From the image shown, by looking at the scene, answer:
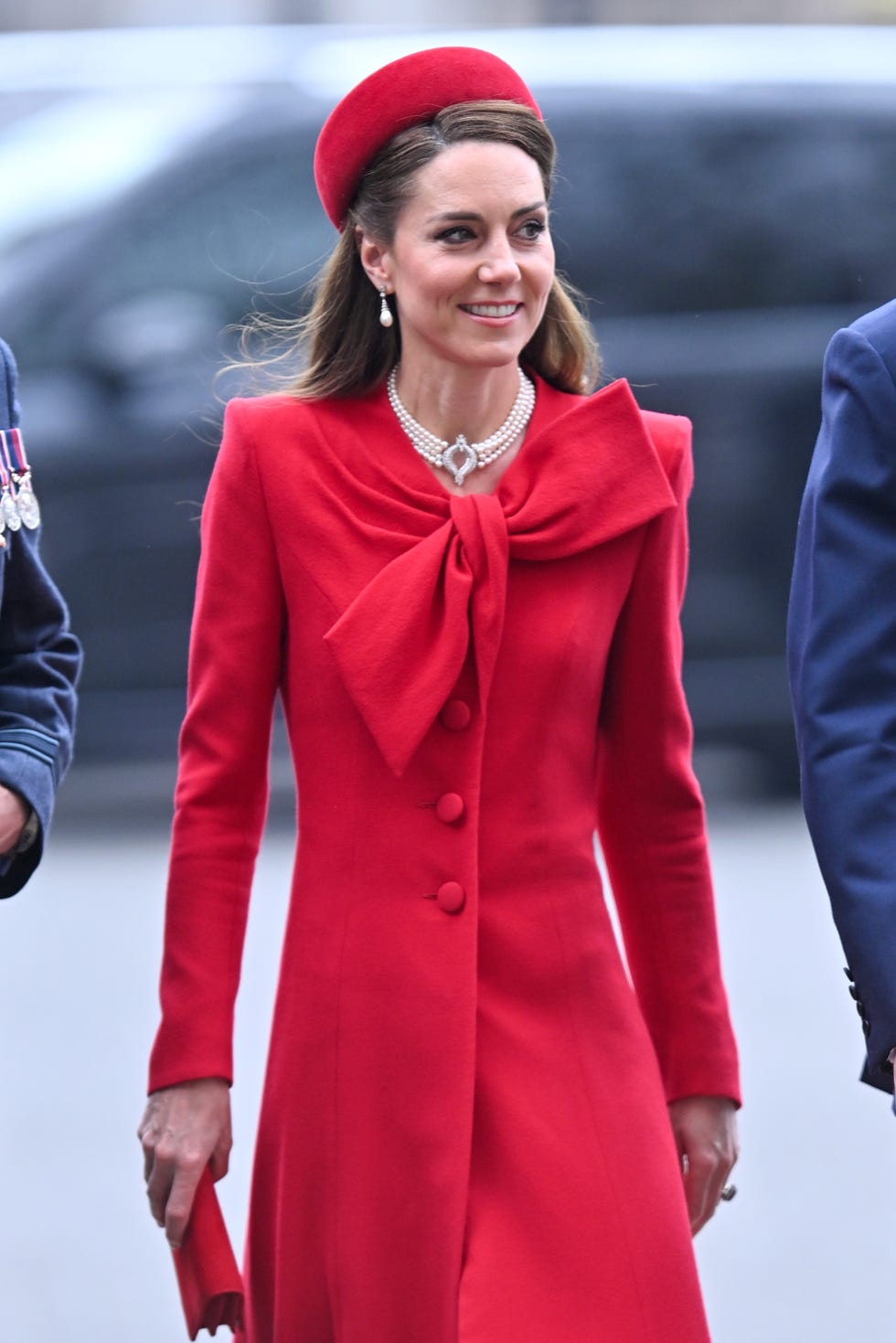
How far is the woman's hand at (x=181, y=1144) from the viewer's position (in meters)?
2.27

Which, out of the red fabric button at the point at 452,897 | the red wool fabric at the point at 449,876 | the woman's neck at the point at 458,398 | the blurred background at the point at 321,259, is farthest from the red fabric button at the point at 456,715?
the blurred background at the point at 321,259

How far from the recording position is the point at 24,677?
2416 mm

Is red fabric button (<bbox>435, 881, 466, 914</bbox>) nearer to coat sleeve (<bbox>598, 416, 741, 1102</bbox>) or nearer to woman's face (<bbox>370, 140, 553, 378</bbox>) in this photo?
coat sleeve (<bbox>598, 416, 741, 1102</bbox>)

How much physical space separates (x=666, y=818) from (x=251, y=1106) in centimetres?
227

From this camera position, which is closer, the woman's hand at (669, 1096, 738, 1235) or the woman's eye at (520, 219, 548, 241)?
the woman's eye at (520, 219, 548, 241)

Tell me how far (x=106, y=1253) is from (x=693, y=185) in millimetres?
3437

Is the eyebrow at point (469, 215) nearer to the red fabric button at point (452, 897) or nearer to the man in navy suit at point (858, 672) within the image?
the man in navy suit at point (858, 672)

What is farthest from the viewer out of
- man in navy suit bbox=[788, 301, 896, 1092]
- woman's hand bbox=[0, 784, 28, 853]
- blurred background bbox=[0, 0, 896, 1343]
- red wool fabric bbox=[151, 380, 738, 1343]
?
blurred background bbox=[0, 0, 896, 1343]

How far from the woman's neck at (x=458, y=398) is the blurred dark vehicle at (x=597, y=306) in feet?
11.7

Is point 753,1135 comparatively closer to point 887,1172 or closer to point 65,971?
point 887,1172

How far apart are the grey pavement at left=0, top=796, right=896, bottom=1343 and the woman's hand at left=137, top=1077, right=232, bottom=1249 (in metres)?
1.30

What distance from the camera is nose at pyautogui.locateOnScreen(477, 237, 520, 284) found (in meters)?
2.22

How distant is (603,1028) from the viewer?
2271mm

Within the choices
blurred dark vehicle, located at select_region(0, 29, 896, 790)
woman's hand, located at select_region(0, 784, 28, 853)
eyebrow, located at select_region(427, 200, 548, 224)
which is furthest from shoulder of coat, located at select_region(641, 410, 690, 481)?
blurred dark vehicle, located at select_region(0, 29, 896, 790)
